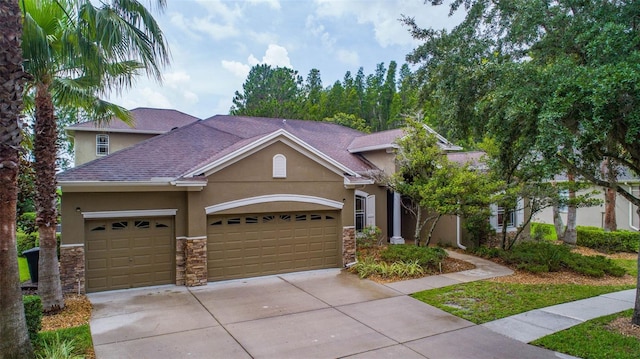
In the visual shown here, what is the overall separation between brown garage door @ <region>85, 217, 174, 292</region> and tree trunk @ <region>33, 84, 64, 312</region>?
1.51 m

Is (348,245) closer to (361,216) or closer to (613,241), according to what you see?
(361,216)

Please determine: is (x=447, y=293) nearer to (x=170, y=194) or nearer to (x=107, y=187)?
(x=170, y=194)

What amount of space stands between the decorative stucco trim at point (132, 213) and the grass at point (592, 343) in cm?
956

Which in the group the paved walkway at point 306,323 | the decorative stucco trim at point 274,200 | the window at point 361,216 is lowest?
the paved walkway at point 306,323

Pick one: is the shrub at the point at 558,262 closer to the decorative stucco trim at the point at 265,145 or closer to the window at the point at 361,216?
the window at the point at 361,216

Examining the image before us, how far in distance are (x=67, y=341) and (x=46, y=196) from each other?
363 cm

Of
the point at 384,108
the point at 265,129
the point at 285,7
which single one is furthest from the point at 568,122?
the point at 384,108

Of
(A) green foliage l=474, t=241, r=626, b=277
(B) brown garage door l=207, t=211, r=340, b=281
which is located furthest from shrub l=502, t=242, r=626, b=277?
(B) brown garage door l=207, t=211, r=340, b=281

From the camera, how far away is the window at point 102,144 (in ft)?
72.8

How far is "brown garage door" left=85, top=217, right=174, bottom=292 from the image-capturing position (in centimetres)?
1048

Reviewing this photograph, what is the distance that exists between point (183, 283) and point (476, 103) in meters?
9.13

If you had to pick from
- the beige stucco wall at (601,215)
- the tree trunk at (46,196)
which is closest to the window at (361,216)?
the beige stucco wall at (601,215)

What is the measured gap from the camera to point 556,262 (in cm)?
1295

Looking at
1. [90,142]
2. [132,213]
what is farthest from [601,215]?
[90,142]
